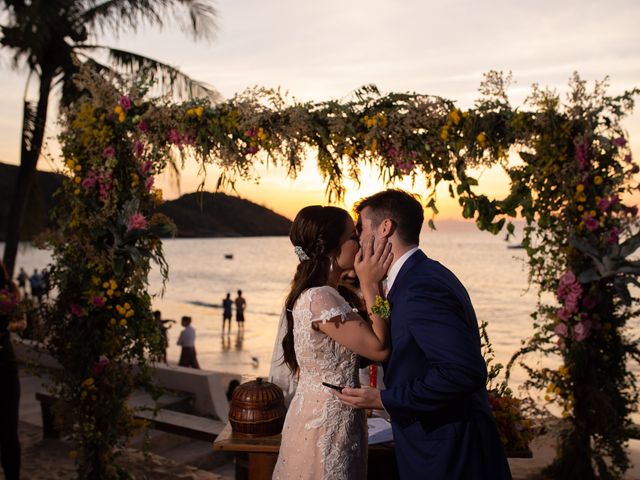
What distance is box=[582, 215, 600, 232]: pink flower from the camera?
542cm

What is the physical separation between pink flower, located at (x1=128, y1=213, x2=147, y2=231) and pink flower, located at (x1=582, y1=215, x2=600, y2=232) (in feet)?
12.4

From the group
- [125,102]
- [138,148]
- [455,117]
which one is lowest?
[138,148]

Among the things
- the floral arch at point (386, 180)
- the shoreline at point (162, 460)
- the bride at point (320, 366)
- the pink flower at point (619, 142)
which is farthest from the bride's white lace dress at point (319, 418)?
the shoreline at point (162, 460)

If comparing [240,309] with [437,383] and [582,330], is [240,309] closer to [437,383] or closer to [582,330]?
[582,330]

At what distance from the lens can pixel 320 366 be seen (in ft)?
10.3

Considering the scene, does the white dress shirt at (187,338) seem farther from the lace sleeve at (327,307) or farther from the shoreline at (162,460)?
the lace sleeve at (327,307)

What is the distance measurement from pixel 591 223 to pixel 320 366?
332cm

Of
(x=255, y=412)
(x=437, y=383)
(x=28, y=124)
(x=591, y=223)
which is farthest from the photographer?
(x=28, y=124)

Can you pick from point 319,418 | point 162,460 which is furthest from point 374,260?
point 162,460

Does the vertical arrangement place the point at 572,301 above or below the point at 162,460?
above

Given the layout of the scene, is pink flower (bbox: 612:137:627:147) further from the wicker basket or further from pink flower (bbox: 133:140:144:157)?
pink flower (bbox: 133:140:144:157)

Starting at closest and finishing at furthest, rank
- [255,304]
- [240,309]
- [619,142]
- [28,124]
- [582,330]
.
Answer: [619,142] < [582,330] < [28,124] < [240,309] < [255,304]

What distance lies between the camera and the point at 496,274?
74188mm

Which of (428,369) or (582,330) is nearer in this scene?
(428,369)
